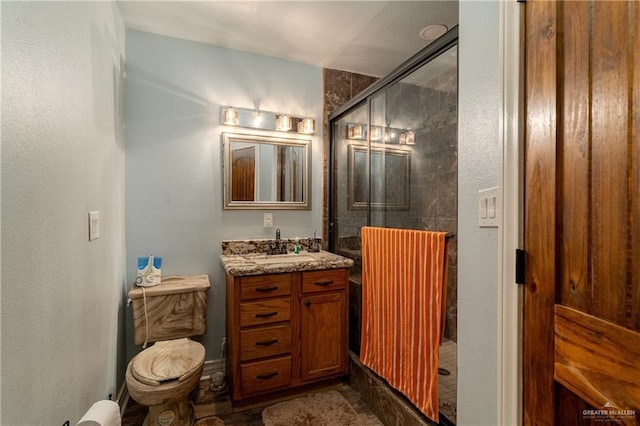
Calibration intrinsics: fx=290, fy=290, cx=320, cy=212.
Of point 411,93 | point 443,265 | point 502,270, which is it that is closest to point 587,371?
point 502,270

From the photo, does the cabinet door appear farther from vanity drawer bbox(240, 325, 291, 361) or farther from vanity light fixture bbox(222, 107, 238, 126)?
vanity light fixture bbox(222, 107, 238, 126)

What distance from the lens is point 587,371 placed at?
72 centimetres

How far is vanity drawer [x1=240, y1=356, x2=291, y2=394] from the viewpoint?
1882 millimetres

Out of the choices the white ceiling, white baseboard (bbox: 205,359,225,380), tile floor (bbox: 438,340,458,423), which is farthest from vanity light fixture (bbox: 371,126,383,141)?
white baseboard (bbox: 205,359,225,380)

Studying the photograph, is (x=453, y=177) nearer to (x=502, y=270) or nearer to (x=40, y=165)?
(x=502, y=270)

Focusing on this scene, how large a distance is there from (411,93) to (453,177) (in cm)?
71

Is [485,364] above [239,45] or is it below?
below

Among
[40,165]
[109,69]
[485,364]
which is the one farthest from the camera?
[109,69]

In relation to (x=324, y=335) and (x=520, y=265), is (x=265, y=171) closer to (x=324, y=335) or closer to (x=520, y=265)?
(x=324, y=335)

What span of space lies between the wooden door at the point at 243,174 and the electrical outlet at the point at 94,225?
1.08 m

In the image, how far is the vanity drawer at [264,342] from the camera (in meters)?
1.89

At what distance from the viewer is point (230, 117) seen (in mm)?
2354

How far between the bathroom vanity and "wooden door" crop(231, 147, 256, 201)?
1.91 feet

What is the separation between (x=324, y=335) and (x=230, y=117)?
72.5 inches
